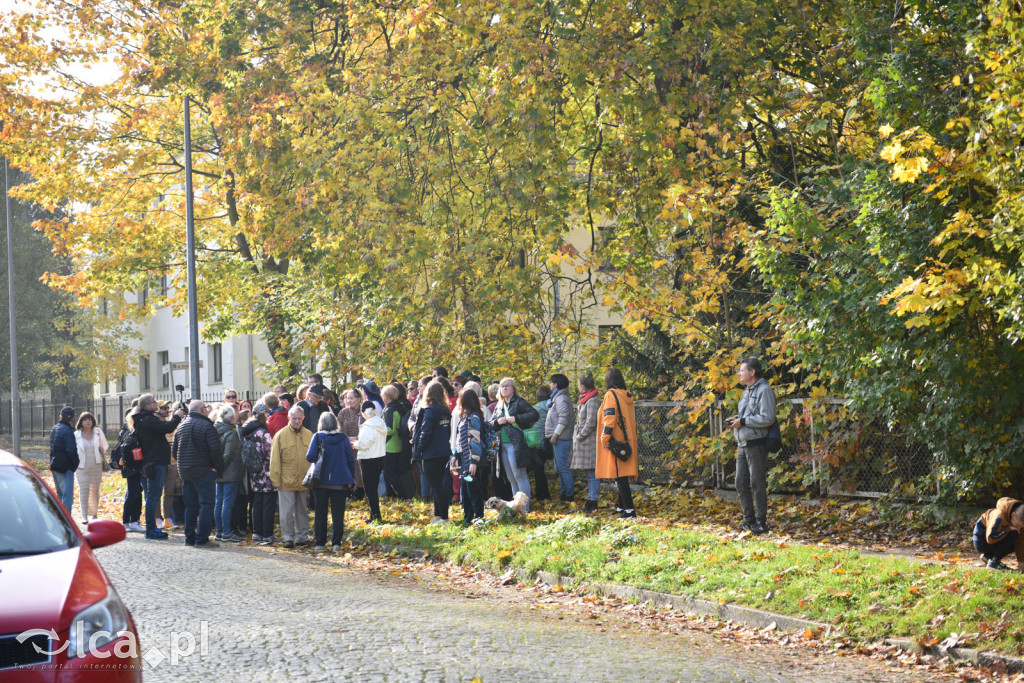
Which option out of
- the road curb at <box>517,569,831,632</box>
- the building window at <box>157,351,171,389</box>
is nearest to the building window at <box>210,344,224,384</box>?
the building window at <box>157,351,171,389</box>

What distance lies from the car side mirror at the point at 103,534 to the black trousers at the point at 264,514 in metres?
9.11

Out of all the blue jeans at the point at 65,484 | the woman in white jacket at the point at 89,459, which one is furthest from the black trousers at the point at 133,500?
the woman in white jacket at the point at 89,459

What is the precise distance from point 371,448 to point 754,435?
17.8 ft

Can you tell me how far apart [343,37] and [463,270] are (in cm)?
460

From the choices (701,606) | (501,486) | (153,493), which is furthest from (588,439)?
(153,493)

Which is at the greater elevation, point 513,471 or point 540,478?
point 513,471

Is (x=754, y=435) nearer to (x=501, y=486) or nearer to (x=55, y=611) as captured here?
(x=501, y=486)

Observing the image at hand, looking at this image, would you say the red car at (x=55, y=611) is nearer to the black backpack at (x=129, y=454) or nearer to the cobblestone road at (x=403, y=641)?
the cobblestone road at (x=403, y=641)

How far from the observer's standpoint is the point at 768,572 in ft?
33.2

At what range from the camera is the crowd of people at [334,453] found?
47.7ft

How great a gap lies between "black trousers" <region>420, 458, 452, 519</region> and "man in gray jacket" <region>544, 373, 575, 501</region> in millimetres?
2118

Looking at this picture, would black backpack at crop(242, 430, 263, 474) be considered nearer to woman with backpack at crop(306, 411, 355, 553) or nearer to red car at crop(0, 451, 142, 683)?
woman with backpack at crop(306, 411, 355, 553)

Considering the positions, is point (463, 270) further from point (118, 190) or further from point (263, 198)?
point (118, 190)

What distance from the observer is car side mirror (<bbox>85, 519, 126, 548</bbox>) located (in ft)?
19.7
